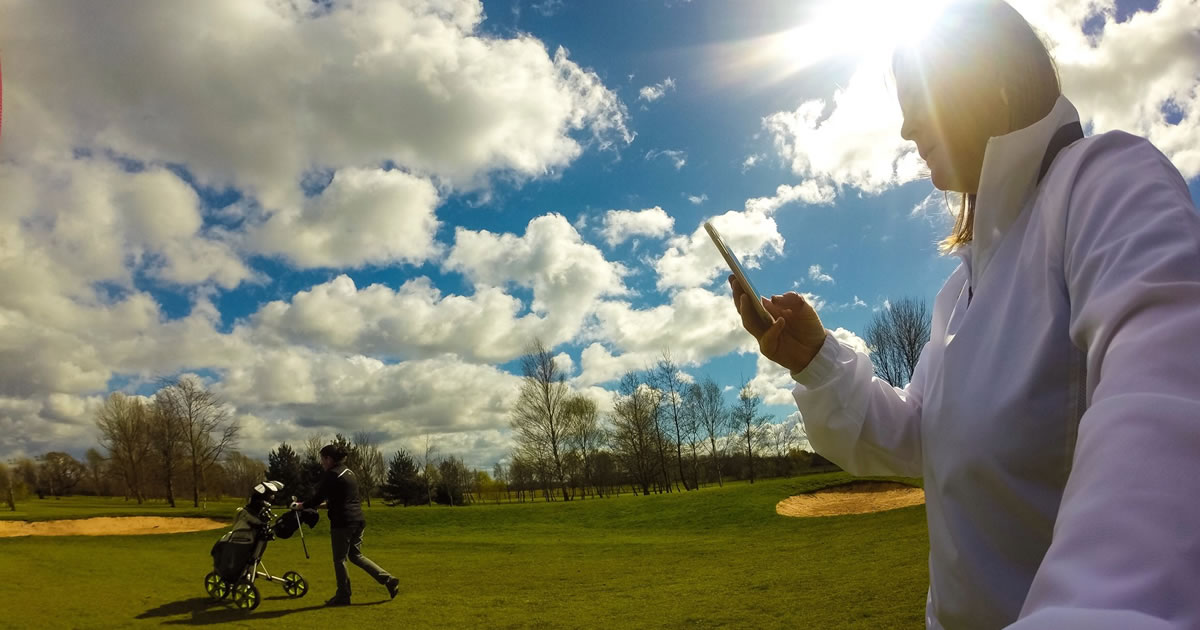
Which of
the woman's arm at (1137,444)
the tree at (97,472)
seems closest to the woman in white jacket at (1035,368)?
the woman's arm at (1137,444)

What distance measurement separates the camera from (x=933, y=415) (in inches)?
47.1

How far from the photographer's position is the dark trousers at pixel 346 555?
10.2 m

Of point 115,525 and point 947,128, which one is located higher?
point 947,128

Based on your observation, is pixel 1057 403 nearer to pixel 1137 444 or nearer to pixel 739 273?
pixel 1137 444

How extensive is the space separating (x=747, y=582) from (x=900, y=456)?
953cm

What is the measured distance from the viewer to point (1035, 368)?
0.90 meters

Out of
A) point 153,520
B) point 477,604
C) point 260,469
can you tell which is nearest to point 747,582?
point 477,604

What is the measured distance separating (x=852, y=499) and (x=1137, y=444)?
2988 cm

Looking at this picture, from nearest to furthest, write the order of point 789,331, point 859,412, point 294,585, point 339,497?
point 859,412, point 789,331, point 339,497, point 294,585

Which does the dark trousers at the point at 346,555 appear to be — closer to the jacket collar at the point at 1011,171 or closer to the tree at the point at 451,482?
the jacket collar at the point at 1011,171

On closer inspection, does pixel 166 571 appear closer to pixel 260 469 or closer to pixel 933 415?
pixel 933 415

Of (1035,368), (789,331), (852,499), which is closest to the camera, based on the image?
(1035,368)

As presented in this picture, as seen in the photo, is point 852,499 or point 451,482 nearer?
point 852,499

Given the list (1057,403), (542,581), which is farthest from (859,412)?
(542,581)
